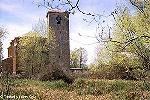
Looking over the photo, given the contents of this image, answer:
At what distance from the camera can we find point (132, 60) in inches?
1186

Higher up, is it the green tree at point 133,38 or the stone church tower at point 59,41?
the stone church tower at point 59,41

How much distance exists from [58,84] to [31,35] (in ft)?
89.8

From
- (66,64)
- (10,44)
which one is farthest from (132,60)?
(10,44)

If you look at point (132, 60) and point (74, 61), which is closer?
point (132, 60)

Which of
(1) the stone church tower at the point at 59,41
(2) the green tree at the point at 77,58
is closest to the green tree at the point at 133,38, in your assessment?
(1) the stone church tower at the point at 59,41

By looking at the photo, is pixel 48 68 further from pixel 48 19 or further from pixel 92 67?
pixel 48 19

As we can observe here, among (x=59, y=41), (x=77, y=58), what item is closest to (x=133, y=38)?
(x=59, y=41)

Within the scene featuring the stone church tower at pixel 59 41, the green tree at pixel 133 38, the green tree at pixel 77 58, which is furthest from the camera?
the green tree at pixel 77 58

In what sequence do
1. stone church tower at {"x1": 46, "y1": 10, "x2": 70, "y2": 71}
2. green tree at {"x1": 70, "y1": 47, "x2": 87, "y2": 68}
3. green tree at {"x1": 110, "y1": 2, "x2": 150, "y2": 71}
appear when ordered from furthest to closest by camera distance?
green tree at {"x1": 70, "y1": 47, "x2": 87, "y2": 68} → stone church tower at {"x1": 46, "y1": 10, "x2": 70, "y2": 71} → green tree at {"x1": 110, "y1": 2, "x2": 150, "y2": 71}

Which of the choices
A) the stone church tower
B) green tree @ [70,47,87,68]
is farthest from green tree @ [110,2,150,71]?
green tree @ [70,47,87,68]

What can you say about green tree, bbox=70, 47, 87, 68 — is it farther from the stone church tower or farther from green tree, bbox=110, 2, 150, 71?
green tree, bbox=110, 2, 150, 71

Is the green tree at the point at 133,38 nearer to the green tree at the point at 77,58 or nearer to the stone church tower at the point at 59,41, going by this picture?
the stone church tower at the point at 59,41

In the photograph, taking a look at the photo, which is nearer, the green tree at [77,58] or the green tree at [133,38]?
the green tree at [133,38]

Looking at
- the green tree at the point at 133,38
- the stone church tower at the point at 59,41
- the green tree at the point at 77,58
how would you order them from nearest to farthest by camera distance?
1. the green tree at the point at 133,38
2. the stone church tower at the point at 59,41
3. the green tree at the point at 77,58
